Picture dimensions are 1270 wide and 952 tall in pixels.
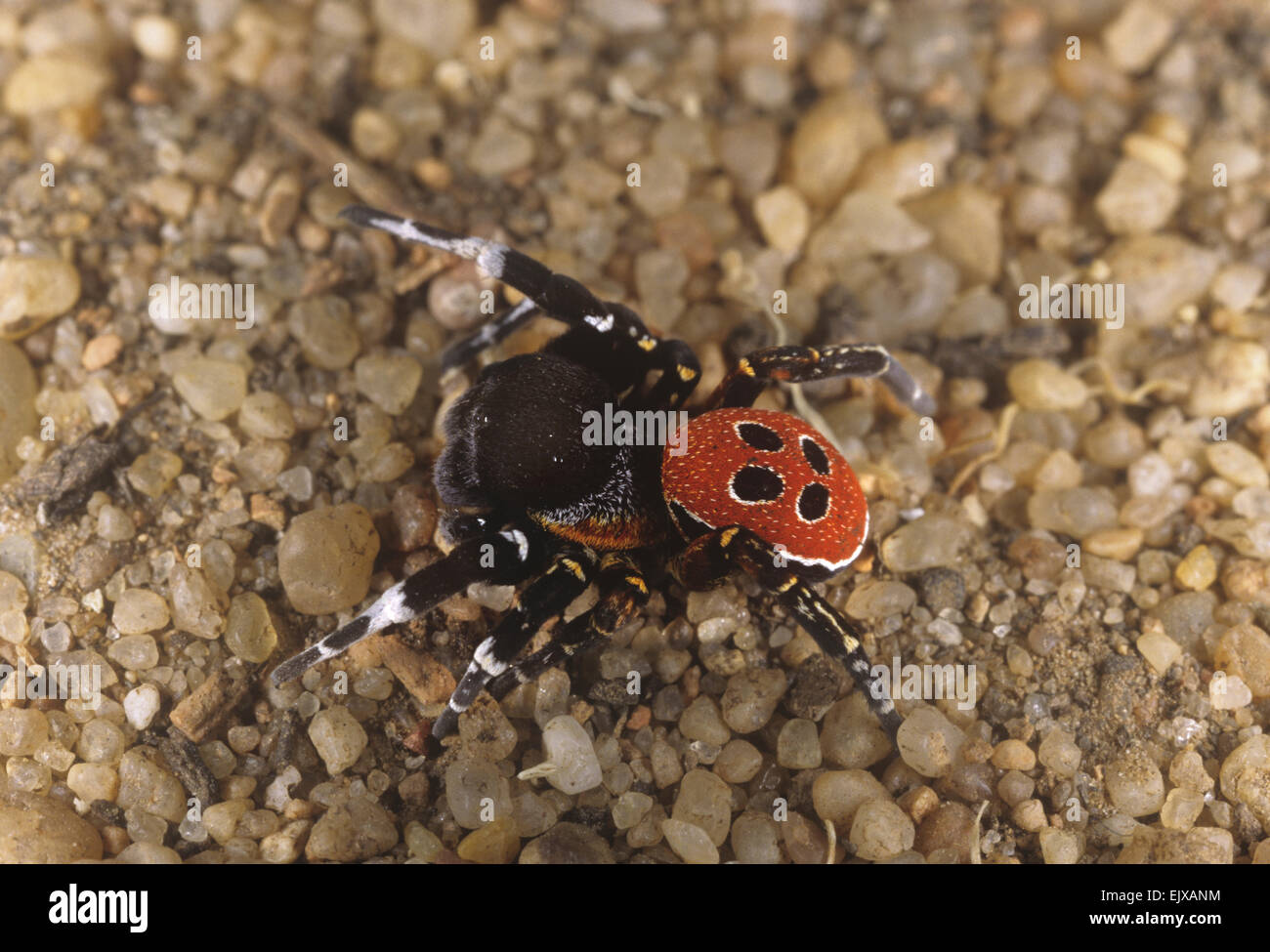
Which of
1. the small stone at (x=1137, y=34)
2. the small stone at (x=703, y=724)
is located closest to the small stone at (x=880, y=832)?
the small stone at (x=703, y=724)

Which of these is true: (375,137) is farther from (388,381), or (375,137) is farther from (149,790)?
(149,790)

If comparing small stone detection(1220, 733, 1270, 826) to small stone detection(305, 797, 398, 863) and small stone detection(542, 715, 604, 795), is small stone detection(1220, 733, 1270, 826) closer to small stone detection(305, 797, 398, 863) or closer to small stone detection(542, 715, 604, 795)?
small stone detection(542, 715, 604, 795)

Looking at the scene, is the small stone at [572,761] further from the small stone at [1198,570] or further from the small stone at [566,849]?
the small stone at [1198,570]

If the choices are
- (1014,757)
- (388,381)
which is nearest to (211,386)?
(388,381)

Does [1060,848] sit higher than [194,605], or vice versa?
[194,605]
